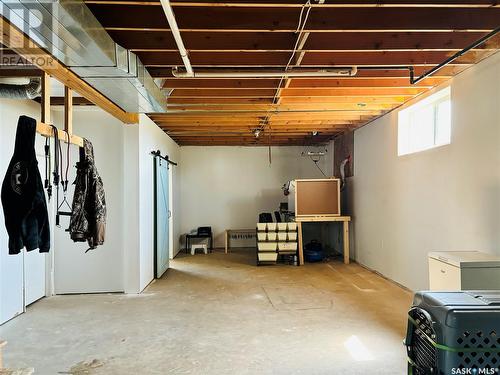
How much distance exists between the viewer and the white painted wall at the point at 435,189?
120 inches

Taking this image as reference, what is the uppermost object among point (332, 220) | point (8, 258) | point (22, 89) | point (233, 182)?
point (22, 89)

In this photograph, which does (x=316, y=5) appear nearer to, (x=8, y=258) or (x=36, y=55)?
(x=36, y=55)

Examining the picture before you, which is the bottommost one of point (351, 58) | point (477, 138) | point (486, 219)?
point (486, 219)

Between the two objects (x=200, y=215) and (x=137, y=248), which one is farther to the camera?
(x=200, y=215)

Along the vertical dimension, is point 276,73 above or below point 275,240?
above

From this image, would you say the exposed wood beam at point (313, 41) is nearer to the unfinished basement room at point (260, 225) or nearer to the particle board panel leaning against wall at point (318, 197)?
the unfinished basement room at point (260, 225)

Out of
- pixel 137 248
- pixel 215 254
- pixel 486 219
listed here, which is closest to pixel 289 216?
pixel 215 254

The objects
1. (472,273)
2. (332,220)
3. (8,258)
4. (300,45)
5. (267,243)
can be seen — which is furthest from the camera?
(332,220)

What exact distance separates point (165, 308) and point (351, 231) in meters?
4.20

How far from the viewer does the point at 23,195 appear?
2230mm

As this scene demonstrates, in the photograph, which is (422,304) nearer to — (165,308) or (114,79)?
(114,79)

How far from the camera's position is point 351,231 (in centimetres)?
689

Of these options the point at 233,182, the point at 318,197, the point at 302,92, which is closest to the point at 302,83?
the point at 302,92

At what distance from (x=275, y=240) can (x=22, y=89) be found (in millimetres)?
4657
